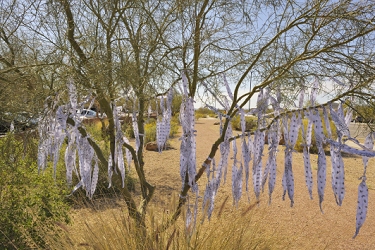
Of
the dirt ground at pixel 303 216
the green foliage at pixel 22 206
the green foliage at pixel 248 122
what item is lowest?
the dirt ground at pixel 303 216

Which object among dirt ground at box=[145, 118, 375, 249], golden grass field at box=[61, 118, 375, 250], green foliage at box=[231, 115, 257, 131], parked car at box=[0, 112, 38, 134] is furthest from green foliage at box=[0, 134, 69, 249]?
green foliage at box=[231, 115, 257, 131]

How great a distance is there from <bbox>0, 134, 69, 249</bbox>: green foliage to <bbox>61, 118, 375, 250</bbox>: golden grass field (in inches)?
12.8

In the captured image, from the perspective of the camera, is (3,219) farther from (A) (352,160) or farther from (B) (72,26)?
(A) (352,160)

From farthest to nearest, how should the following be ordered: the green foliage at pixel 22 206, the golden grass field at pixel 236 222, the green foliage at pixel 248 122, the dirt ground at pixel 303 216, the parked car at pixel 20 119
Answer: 1. the dirt ground at pixel 303 216
2. the green foliage at pixel 22 206
3. the parked car at pixel 20 119
4. the golden grass field at pixel 236 222
5. the green foliage at pixel 248 122

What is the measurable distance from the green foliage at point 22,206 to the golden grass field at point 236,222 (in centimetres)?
33

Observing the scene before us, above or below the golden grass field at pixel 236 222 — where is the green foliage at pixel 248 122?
above

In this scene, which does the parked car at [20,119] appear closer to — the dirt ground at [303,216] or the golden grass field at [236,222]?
the golden grass field at [236,222]

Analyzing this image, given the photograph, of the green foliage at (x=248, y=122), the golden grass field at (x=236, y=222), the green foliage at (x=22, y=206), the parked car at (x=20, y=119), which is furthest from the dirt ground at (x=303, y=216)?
the parked car at (x=20, y=119)

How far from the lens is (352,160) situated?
12.9m

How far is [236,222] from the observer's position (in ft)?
11.3

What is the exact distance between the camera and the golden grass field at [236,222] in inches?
121

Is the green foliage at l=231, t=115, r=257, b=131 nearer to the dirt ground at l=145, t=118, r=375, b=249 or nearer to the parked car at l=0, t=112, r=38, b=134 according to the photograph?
the dirt ground at l=145, t=118, r=375, b=249

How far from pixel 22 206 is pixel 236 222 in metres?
2.44

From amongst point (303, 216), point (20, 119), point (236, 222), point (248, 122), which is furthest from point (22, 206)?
point (248, 122)
